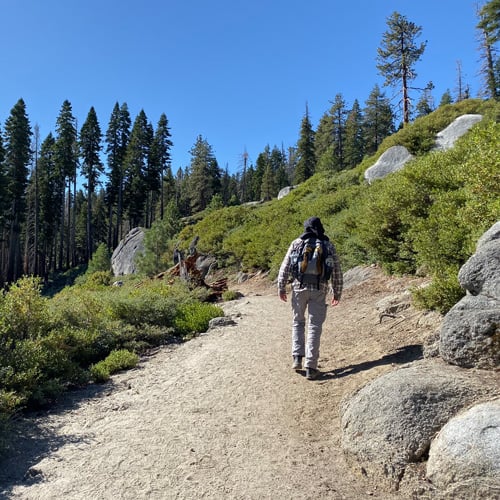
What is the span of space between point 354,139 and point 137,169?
27.4 m

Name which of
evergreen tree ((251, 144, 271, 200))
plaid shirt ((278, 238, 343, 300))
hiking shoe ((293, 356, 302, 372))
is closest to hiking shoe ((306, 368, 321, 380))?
hiking shoe ((293, 356, 302, 372))

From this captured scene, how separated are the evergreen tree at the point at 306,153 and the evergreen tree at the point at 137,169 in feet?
64.3

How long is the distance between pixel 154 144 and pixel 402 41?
30808 mm

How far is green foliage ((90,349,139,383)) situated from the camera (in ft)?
18.9

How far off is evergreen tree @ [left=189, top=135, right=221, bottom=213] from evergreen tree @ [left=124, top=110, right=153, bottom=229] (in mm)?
8284

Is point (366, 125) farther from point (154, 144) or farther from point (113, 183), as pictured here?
point (113, 183)

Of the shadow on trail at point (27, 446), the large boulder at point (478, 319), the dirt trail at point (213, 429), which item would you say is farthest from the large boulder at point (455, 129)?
the shadow on trail at point (27, 446)

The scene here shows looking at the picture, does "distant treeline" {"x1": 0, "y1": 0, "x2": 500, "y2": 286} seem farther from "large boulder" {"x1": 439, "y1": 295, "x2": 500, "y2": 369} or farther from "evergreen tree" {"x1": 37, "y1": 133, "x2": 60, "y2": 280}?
"large boulder" {"x1": 439, "y1": 295, "x2": 500, "y2": 369}

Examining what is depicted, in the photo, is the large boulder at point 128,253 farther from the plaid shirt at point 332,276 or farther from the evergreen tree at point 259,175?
the evergreen tree at point 259,175

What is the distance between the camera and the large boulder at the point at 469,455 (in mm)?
2365

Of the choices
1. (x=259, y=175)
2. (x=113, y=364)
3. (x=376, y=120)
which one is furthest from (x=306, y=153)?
(x=113, y=364)

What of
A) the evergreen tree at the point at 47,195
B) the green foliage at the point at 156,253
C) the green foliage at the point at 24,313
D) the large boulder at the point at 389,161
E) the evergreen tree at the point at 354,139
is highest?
the evergreen tree at the point at 354,139

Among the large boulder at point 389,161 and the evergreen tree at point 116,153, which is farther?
the evergreen tree at point 116,153

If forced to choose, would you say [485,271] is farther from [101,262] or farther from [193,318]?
[101,262]
